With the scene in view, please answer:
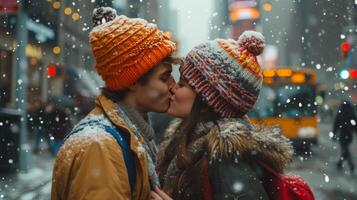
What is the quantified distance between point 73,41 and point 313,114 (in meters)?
25.9

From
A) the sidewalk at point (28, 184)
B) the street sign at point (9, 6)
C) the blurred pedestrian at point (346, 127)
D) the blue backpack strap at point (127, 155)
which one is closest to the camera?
the blue backpack strap at point (127, 155)

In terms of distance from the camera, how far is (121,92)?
3.18m

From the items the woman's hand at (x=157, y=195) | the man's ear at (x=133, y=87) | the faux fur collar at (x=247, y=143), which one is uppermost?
the man's ear at (x=133, y=87)

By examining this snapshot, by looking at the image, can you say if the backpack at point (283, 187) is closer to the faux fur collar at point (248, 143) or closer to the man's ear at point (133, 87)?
the faux fur collar at point (248, 143)

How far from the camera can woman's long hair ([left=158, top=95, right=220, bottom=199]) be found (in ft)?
9.93

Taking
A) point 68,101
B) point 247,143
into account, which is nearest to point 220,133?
point 247,143

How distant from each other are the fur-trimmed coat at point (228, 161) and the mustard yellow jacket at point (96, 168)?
35cm

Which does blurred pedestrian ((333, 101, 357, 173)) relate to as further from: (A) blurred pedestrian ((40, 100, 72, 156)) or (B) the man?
(B) the man

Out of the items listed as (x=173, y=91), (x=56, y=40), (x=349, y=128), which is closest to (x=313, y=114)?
(x=349, y=128)

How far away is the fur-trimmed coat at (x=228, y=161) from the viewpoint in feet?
9.45

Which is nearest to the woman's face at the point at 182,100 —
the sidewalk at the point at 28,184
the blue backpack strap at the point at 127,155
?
the blue backpack strap at the point at 127,155

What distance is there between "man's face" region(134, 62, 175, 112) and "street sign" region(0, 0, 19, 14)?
968 centimetres

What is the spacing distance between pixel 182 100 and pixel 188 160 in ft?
1.32

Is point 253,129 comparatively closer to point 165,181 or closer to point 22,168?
point 165,181
